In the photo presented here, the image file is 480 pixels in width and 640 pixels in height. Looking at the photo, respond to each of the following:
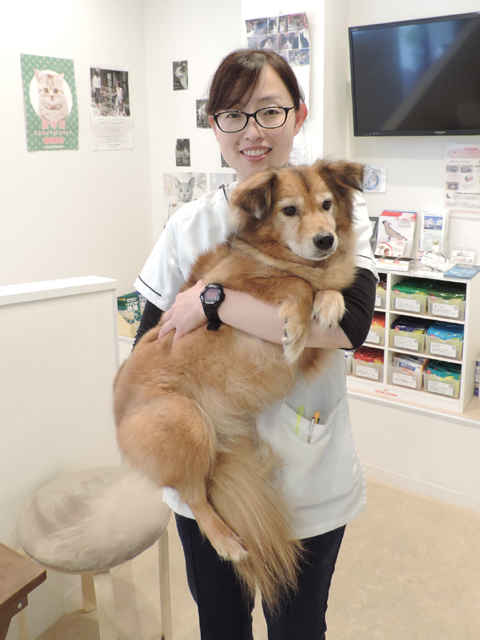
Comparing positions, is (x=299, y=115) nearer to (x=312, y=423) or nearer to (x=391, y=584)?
(x=312, y=423)

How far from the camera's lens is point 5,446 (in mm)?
1943

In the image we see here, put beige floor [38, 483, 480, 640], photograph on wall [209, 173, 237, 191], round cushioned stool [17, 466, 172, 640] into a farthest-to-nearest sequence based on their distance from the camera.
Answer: photograph on wall [209, 173, 237, 191] → beige floor [38, 483, 480, 640] → round cushioned stool [17, 466, 172, 640]

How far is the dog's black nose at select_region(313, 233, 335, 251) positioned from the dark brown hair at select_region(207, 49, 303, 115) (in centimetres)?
34

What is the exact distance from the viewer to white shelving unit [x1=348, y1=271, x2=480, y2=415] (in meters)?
2.83

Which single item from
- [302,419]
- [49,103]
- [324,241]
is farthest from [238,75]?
[49,103]

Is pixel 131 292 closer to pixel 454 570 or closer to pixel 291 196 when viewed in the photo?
pixel 454 570

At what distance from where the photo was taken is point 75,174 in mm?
3609

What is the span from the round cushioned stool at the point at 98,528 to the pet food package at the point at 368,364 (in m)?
1.63

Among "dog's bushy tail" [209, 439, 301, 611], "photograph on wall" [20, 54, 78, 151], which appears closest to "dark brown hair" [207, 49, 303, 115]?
"dog's bushy tail" [209, 439, 301, 611]

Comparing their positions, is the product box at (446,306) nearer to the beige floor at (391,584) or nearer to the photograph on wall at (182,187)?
the beige floor at (391,584)

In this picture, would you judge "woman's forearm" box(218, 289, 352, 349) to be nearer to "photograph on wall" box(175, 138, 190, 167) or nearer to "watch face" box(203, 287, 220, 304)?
"watch face" box(203, 287, 220, 304)

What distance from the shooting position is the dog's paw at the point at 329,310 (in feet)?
3.78

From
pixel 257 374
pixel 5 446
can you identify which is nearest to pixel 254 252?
pixel 257 374

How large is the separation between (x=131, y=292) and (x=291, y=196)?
3106 millimetres
